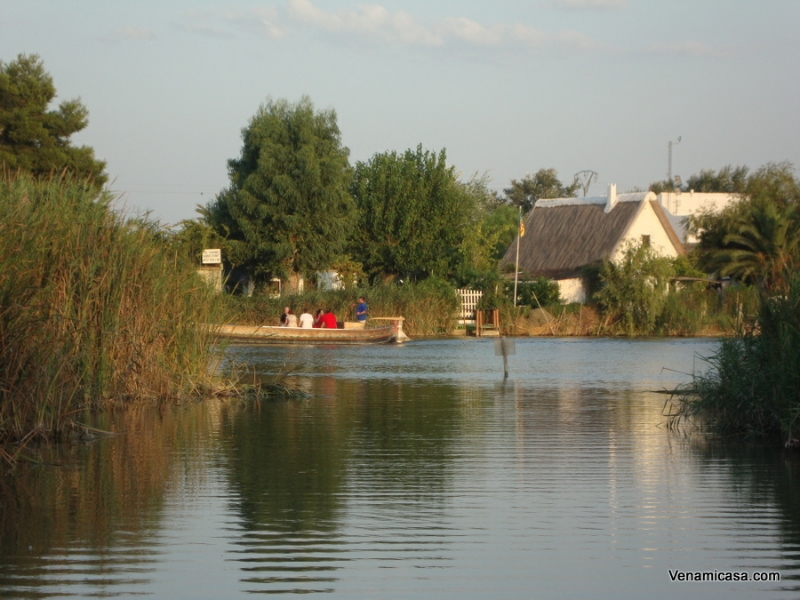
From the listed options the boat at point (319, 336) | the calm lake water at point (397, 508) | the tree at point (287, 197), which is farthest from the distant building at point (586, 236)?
the calm lake water at point (397, 508)

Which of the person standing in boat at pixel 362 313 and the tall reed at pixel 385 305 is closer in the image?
the person standing in boat at pixel 362 313

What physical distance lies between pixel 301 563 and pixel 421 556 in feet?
2.63

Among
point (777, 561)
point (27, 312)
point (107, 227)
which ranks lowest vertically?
point (777, 561)

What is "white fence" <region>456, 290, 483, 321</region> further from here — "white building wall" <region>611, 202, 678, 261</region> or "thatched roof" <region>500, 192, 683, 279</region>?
"white building wall" <region>611, 202, 678, 261</region>

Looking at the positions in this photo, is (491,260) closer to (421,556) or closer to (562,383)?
(562,383)

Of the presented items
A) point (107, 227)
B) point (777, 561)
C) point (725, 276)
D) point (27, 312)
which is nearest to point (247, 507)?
point (27, 312)

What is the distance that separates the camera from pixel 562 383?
22.5 meters

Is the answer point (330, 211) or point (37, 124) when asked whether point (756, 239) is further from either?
point (37, 124)

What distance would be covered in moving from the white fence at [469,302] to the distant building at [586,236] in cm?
418

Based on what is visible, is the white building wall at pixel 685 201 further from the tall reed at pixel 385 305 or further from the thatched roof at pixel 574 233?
the tall reed at pixel 385 305

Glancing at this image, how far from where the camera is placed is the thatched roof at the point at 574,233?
5791 centimetres

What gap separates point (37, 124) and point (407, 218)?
19491 millimetres

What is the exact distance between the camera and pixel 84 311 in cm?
1372

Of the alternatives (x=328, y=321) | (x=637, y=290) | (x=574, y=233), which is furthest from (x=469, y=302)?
(x=328, y=321)
